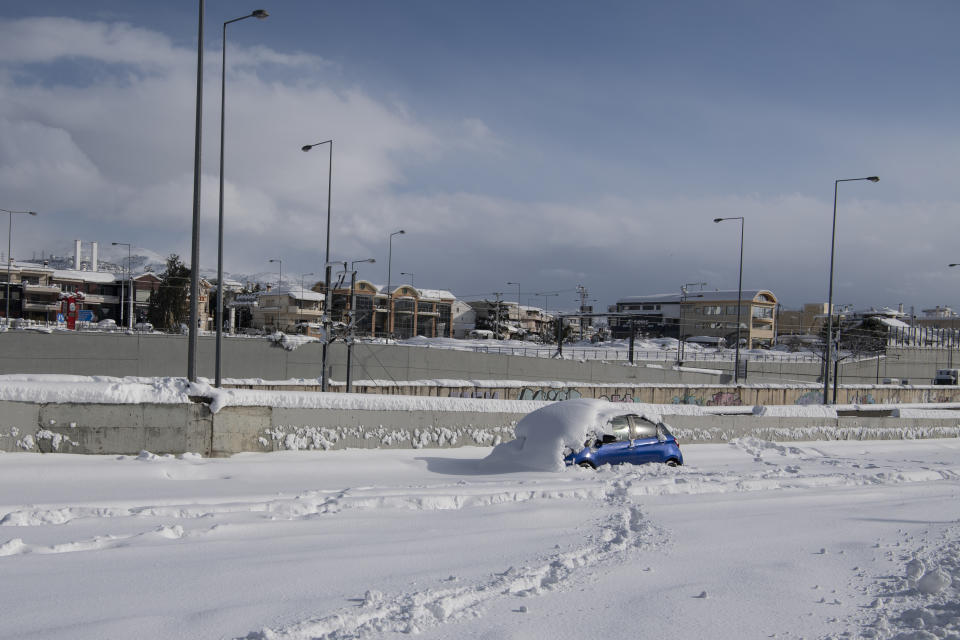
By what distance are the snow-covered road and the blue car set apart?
0.73m

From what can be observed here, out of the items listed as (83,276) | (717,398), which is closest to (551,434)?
(717,398)

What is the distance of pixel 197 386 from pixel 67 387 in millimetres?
1945

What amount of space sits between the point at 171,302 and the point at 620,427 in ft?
156

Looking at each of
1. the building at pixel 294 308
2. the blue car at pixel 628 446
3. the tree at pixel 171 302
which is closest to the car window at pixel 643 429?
the blue car at pixel 628 446

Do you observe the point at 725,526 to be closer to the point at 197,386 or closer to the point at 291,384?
the point at 197,386

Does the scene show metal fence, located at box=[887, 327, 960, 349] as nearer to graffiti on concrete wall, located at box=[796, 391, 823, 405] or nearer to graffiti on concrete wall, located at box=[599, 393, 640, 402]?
graffiti on concrete wall, located at box=[796, 391, 823, 405]

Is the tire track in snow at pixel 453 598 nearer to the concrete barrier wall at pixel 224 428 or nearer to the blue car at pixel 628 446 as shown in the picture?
the blue car at pixel 628 446

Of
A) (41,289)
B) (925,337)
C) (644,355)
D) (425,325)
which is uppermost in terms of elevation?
(41,289)

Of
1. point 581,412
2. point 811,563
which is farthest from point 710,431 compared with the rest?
point 811,563

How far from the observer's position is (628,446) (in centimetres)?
1264

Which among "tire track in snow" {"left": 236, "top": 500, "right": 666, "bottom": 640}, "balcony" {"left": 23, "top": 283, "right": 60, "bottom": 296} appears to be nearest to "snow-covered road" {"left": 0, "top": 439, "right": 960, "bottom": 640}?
"tire track in snow" {"left": 236, "top": 500, "right": 666, "bottom": 640}

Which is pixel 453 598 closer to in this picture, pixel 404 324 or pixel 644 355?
pixel 644 355

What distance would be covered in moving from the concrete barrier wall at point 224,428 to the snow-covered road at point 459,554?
0.47 meters

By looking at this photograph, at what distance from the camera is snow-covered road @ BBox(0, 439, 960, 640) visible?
4805 mm
